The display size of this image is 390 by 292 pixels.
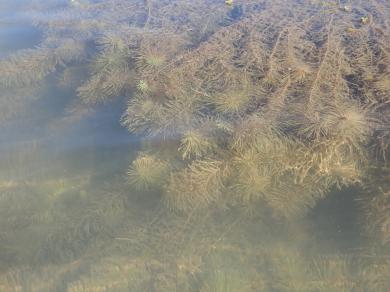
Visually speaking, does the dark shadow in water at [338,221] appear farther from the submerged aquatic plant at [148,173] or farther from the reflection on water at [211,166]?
the submerged aquatic plant at [148,173]

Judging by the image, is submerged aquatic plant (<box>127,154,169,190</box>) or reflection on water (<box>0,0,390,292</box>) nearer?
reflection on water (<box>0,0,390,292</box>)

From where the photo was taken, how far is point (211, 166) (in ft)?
10.2

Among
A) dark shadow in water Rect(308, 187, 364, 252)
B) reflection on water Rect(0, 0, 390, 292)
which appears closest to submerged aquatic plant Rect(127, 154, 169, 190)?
reflection on water Rect(0, 0, 390, 292)

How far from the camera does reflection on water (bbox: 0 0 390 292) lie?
9.16 ft

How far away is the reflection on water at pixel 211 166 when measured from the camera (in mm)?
2791

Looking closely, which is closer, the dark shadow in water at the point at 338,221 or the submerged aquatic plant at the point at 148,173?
the dark shadow in water at the point at 338,221

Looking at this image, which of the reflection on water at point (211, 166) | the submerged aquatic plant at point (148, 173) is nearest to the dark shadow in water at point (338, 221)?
the reflection on water at point (211, 166)

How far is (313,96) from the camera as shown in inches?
128

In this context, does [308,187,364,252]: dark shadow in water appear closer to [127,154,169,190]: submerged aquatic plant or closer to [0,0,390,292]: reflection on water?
[0,0,390,292]: reflection on water

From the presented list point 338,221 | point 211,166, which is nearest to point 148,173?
point 211,166

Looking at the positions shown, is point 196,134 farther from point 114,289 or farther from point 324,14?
point 324,14

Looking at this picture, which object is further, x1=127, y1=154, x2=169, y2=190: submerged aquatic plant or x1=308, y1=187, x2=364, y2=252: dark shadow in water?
x1=127, y1=154, x2=169, y2=190: submerged aquatic plant

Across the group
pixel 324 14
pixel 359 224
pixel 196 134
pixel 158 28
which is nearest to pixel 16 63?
pixel 158 28

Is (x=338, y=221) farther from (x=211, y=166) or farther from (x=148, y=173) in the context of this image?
(x=148, y=173)
